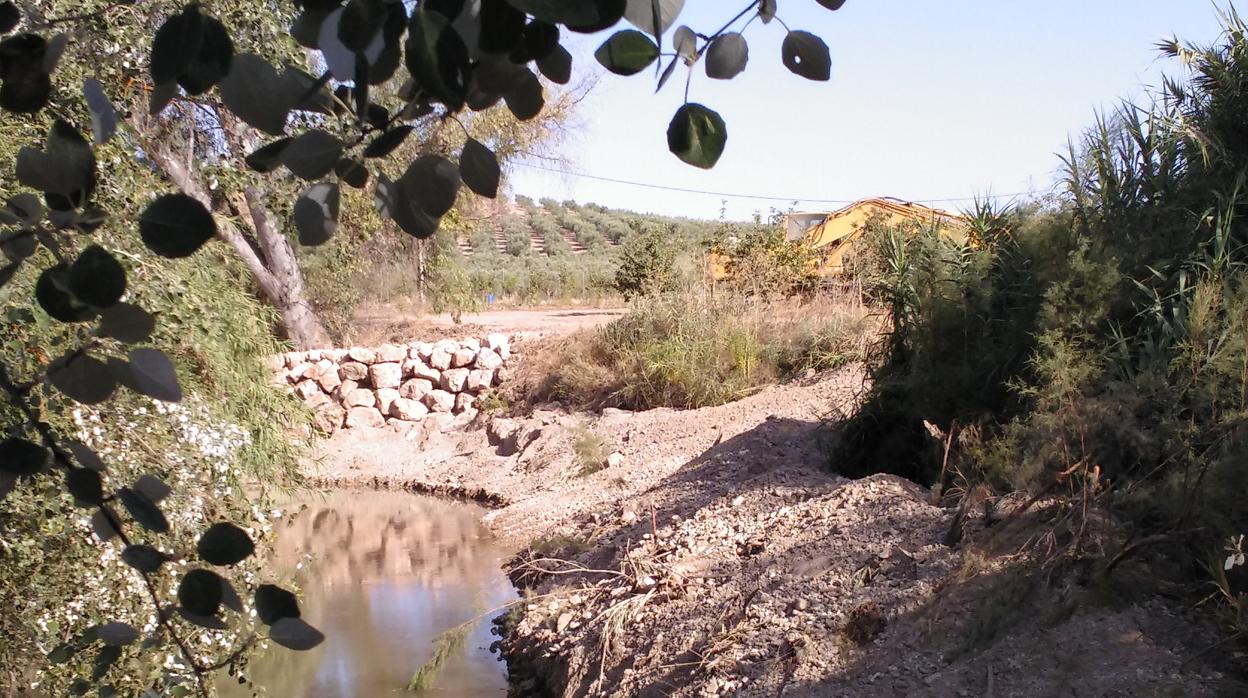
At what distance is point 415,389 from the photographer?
16328mm

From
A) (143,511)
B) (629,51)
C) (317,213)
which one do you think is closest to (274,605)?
(143,511)

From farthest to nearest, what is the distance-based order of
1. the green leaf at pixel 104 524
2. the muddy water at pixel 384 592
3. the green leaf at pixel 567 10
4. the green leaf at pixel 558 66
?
1. the muddy water at pixel 384 592
2. the green leaf at pixel 104 524
3. the green leaf at pixel 558 66
4. the green leaf at pixel 567 10

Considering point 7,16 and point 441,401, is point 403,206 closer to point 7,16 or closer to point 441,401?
point 7,16

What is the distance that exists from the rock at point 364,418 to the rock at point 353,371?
0.46 metres

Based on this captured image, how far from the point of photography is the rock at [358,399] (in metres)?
16.0

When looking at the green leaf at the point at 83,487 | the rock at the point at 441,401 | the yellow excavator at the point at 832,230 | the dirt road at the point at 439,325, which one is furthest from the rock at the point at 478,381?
the green leaf at the point at 83,487

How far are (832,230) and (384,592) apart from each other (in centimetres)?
1132

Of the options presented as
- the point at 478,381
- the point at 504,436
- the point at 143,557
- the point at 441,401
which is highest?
the point at 143,557

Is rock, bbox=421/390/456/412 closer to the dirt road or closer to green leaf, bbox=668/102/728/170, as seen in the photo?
the dirt road

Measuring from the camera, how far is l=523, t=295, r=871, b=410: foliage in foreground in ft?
43.1

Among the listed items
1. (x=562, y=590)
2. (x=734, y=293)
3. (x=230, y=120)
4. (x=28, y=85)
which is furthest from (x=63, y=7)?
(x=734, y=293)

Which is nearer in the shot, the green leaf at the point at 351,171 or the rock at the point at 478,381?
the green leaf at the point at 351,171

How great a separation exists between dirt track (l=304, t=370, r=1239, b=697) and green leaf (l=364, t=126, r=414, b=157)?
3.96 m

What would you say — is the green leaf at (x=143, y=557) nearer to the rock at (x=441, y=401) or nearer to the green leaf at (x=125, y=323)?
the green leaf at (x=125, y=323)
